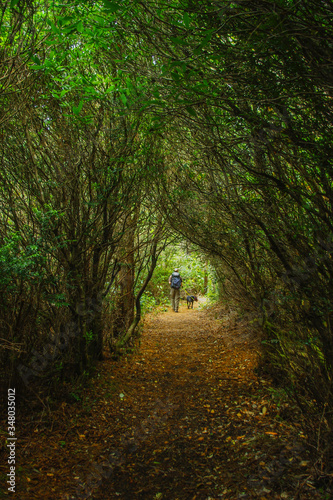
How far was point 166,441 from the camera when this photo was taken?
11.8 ft

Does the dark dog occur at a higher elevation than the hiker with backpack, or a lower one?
lower

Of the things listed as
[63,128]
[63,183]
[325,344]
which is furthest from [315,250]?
[63,128]

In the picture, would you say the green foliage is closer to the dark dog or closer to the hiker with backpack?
the hiker with backpack

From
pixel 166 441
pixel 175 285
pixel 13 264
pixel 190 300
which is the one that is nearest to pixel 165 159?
pixel 13 264

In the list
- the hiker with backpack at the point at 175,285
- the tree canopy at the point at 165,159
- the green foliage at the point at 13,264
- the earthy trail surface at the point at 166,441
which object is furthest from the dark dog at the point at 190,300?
the green foliage at the point at 13,264

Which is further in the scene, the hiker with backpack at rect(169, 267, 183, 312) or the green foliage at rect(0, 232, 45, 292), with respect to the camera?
the hiker with backpack at rect(169, 267, 183, 312)

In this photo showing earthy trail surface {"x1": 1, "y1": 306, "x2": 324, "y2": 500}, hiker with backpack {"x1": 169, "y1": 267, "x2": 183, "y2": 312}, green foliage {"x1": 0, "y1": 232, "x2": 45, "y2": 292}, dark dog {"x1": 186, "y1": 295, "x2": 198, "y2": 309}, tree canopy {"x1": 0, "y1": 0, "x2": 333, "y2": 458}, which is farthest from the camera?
dark dog {"x1": 186, "y1": 295, "x2": 198, "y2": 309}

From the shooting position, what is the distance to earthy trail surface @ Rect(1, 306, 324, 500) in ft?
8.99

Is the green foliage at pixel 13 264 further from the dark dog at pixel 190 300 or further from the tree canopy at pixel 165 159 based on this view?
the dark dog at pixel 190 300

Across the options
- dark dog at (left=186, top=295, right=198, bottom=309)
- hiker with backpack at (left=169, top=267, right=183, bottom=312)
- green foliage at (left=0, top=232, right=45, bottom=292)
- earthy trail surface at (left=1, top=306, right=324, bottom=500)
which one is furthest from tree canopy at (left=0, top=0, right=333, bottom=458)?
dark dog at (left=186, top=295, right=198, bottom=309)

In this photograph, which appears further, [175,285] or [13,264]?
[175,285]

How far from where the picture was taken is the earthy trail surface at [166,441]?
2740 mm

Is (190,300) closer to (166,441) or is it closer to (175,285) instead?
(175,285)

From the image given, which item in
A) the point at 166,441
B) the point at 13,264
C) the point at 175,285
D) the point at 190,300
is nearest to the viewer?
the point at 13,264
